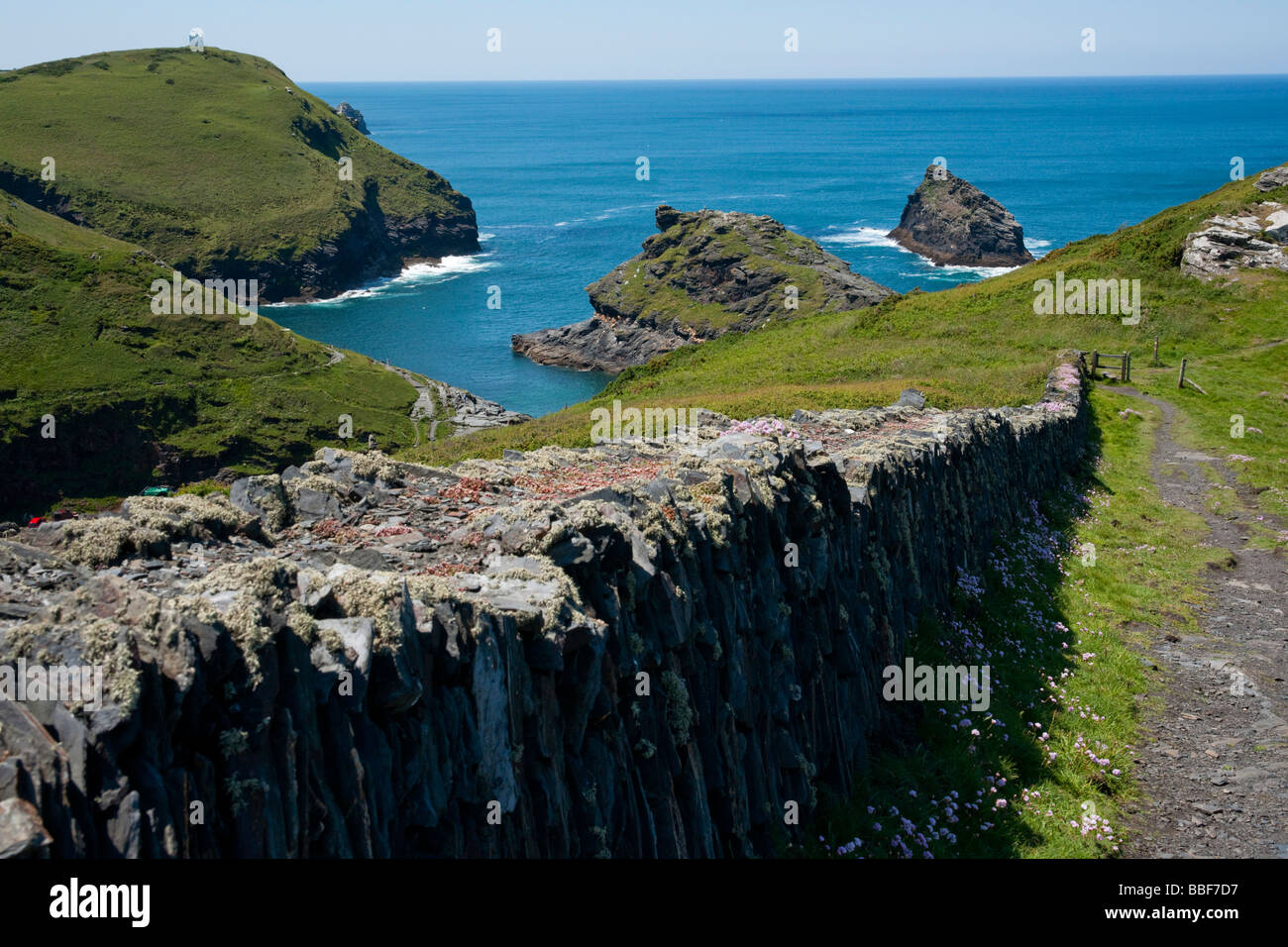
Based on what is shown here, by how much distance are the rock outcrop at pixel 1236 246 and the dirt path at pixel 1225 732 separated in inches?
1767

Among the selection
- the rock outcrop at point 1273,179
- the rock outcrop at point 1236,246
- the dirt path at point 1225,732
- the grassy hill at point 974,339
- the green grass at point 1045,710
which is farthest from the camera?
the rock outcrop at point 1273,179

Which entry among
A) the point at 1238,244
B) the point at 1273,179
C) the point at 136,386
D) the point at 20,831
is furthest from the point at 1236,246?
the point at 136,386

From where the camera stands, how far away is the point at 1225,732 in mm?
19406

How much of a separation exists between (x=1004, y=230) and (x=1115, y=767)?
16243 centimetres

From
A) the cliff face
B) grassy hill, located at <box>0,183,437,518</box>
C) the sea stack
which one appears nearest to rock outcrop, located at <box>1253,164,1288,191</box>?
the cliff face

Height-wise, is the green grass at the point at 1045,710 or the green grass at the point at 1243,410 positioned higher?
the green grass at the point at 1243,410

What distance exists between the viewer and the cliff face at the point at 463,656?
6656 millimetres

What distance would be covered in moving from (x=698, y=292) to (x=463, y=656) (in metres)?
139

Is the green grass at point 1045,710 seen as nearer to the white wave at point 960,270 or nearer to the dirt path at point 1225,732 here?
the dirt path at point 1225,732

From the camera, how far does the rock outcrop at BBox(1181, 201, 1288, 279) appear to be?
65.6 metres

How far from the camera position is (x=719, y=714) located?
13078mm

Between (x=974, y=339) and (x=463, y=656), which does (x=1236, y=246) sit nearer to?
(x=974, y=339)

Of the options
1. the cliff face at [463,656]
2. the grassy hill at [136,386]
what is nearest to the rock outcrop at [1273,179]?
the cliff face at [463,656]

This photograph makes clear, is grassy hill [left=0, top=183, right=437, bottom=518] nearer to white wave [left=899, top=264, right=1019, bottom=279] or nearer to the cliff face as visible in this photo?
white wave [left=899, top=264, right=1019, bottom=279]
